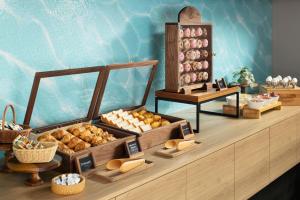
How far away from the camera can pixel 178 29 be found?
2658 millimetres

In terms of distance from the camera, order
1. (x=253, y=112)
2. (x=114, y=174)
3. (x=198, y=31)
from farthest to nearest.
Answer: (x=253, y=112)
(x=198, y=31)
(x=114, y=174)

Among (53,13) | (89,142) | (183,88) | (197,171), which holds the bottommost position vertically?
(197,171)

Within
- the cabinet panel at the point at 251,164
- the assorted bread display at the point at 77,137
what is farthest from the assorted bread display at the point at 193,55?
the assorted bread display at the point at 77,137

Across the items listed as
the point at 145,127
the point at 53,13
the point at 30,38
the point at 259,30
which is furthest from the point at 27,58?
the point at 259,30

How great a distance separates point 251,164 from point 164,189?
93cm

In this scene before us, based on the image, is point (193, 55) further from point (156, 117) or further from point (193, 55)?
point (156, 117)

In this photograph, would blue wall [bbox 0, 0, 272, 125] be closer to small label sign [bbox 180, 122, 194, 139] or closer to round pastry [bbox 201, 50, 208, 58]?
round pastry [bbox 201, 50, 208, 58]

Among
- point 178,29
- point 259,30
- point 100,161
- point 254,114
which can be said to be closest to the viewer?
point 100,161

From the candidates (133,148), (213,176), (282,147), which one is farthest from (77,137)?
(282,147)

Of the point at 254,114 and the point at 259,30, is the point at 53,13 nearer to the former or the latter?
the point at 254,114

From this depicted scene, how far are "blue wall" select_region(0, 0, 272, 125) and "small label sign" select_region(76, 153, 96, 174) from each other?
1.57ft

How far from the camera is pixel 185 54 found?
2809 mm

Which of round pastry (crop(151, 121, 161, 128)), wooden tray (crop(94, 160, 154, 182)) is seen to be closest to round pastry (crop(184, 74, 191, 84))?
round pastry (crop(151, 121, 161, 128))

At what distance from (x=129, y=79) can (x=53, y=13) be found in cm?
70
